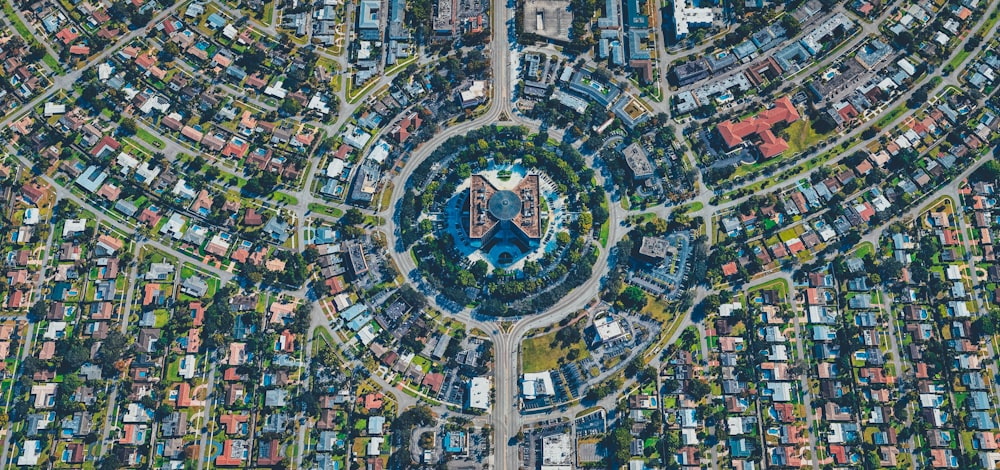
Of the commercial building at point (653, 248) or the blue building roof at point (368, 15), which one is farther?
the blue building roof at point (368, 15)

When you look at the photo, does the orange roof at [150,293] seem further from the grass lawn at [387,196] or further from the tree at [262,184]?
the grass lawn at [387,196]

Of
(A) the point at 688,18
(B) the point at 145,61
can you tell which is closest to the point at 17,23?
(B) the point at 145,61

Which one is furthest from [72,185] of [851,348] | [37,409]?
[851,348]

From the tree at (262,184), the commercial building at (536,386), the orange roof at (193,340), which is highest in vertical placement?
the tree at (262,184)

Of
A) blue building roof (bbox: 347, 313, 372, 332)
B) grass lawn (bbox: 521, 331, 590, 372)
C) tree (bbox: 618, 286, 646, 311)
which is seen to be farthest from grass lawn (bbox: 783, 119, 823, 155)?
blue building roof (bbox: 347, 313, 372, 332)

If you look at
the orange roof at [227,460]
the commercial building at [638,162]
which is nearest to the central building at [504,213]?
the commercial building at [638,162]

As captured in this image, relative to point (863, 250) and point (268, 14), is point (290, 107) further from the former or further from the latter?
point (863, 250)

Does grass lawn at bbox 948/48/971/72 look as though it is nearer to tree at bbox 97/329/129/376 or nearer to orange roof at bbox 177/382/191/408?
orange roof at bbox 177/382/191/408
